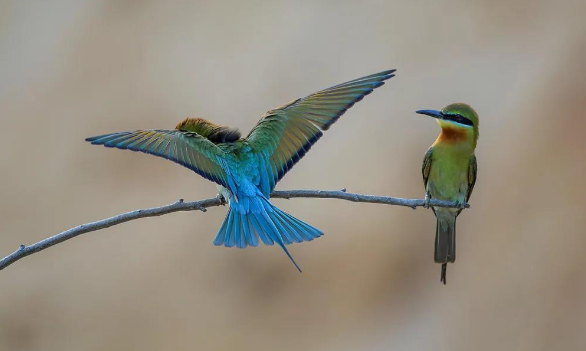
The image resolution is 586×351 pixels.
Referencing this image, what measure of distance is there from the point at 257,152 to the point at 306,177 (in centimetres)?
170

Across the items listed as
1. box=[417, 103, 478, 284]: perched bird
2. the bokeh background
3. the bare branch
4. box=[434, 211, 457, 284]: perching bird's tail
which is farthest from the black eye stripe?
the bokeh background

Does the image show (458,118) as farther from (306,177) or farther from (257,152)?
(306,177)

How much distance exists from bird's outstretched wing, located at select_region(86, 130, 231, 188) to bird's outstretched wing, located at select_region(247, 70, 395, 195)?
11cm

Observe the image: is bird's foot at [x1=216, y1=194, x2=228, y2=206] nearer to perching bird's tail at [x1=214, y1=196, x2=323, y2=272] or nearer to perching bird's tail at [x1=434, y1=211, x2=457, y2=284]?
perching bird's tail at [x1=214, y1=196, x2=323, y2=272]

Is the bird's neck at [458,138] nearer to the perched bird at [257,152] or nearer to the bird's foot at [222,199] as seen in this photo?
the perched bird at [257,152]

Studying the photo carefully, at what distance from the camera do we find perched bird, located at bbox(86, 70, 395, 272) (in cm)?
167

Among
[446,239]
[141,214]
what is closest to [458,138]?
[446,239]

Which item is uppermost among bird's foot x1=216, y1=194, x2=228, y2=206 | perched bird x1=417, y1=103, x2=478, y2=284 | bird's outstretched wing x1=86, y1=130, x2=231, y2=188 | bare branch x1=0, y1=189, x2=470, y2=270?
perched bird x1=417, y1=103, x2=478, y2=284

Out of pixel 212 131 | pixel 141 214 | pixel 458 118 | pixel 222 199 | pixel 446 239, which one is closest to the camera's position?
pixel 141 214

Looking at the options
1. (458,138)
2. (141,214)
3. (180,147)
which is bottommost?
(141,214)

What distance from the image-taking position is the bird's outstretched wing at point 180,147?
1562mm

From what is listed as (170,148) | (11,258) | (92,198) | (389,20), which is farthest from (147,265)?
(11,258)

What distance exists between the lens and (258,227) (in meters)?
1.71

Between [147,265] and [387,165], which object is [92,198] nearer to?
[147,265]
